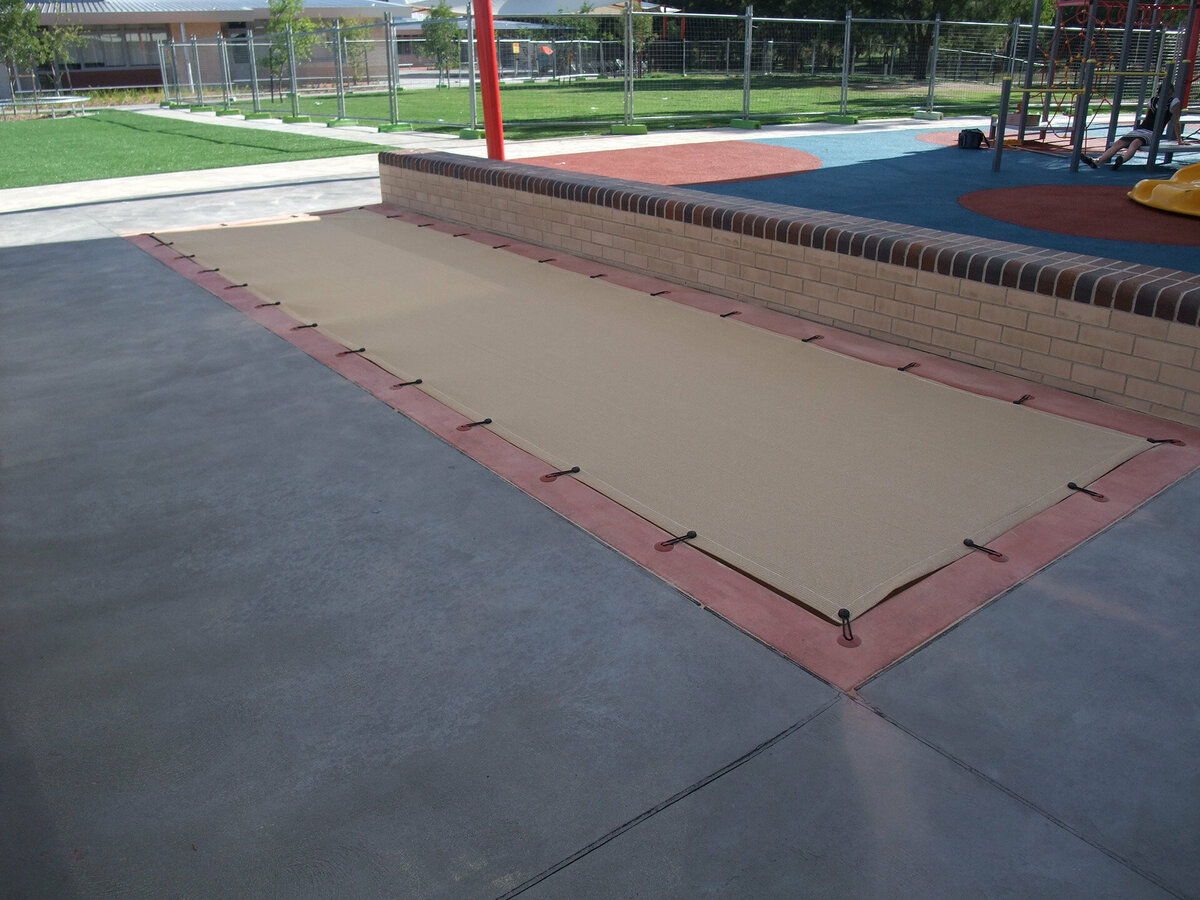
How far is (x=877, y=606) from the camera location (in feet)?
8.90

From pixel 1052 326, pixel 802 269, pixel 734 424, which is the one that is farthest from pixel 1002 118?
pixel 734 424

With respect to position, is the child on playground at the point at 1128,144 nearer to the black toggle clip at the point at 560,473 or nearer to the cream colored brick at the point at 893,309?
the cream colored brick at the point at 893,309

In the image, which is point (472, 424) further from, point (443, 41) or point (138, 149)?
point (443, 41)

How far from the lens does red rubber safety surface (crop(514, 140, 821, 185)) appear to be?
10656 mm

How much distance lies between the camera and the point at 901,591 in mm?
2775

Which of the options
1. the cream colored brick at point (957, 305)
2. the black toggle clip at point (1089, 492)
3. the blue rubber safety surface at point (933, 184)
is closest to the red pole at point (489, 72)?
the blue rubber safety surface at point (933, 184)

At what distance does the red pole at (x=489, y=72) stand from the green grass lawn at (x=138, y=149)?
5.01 meters

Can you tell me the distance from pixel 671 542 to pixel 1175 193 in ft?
24.5

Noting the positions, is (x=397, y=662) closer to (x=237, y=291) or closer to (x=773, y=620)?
(x=773, y=620)

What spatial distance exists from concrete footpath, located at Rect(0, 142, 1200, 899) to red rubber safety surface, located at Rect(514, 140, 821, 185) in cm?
759

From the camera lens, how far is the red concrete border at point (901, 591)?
102 inches

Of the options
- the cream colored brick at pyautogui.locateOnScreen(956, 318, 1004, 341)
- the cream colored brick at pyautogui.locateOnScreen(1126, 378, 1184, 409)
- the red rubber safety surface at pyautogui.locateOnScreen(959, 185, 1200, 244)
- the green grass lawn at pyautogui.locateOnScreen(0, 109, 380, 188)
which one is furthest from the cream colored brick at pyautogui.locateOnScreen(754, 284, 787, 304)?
the green grass lawn at pyautogui.locateOnScreen(0, 109, 380, 188)

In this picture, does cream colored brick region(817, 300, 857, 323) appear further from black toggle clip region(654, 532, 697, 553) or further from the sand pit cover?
black toggle clip region(654, 532, 697, 553)

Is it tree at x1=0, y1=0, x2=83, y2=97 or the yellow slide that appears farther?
tree at x1=0, y1=0, x2=83, y2=97
